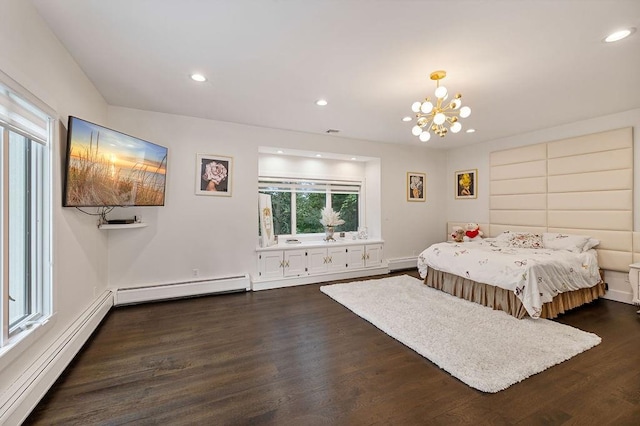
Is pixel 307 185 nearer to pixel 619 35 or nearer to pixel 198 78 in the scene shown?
pixel 198 78

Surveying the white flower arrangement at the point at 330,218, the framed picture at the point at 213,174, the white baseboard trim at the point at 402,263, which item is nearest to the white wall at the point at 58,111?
the framed picture at the point at 213,174

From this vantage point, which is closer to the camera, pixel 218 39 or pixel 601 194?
pixel 218 39

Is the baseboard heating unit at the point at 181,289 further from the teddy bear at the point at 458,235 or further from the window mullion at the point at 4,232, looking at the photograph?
the teddy bear at the point at 458,235

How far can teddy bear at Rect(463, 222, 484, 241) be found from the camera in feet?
17.9

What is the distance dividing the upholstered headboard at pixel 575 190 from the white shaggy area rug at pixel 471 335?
6.65 ft

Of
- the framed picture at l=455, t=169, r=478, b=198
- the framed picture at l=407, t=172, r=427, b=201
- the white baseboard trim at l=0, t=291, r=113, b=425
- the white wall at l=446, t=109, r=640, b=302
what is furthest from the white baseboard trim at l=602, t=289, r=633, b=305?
the white baseboard trim at l=0, t=291, r=113, b=425

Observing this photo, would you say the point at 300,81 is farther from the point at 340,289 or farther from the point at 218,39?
the point at 340,289

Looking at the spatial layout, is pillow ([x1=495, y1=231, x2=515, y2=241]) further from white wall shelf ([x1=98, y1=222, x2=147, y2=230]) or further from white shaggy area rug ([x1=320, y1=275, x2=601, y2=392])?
white wall shelf ([x1=98, y1=222, x2=147, y2=230])

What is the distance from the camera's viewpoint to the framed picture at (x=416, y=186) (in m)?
5.98

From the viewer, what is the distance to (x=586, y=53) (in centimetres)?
238

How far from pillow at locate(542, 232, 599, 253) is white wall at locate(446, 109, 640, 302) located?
0.59 m

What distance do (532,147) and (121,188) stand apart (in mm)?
6332

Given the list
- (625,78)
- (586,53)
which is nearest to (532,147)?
(625,78)

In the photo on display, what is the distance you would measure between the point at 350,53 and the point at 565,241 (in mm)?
4298
